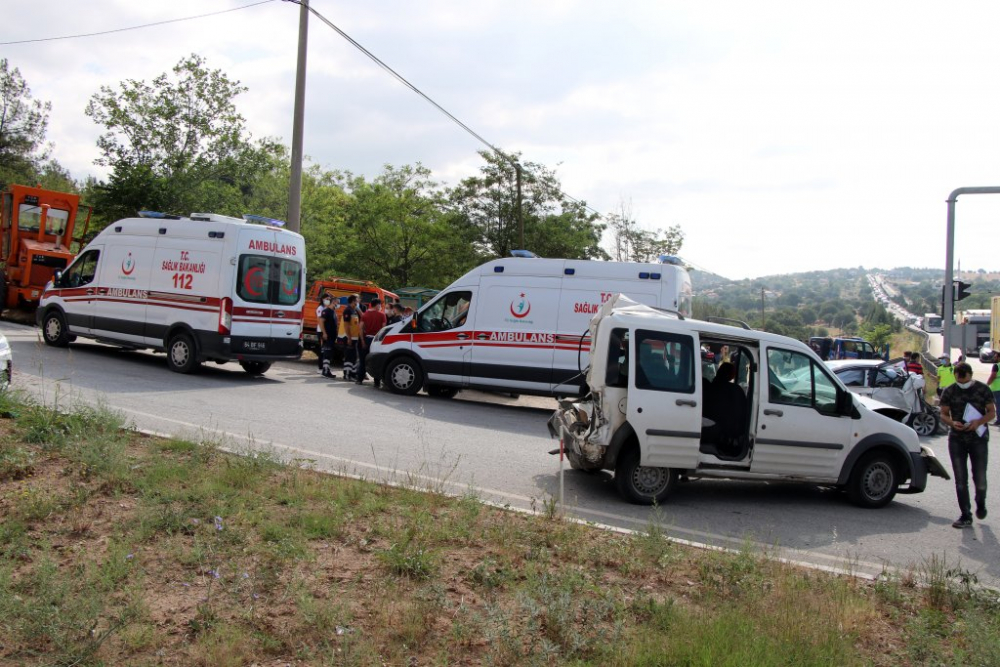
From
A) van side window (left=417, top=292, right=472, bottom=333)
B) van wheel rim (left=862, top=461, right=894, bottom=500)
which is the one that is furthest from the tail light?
van wheel rim (left=862, top=461, right=894, bottom=500)

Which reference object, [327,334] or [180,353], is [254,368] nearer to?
[180,353]

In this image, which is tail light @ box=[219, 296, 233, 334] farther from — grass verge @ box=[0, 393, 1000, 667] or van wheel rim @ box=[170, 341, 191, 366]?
grass verge @ box=[0, 393, 1000, 667]

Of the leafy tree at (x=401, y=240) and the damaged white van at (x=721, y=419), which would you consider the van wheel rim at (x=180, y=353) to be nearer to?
the damaged white van at (x=721, y=419)

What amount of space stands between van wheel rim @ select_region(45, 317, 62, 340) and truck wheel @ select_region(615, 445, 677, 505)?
533 inches

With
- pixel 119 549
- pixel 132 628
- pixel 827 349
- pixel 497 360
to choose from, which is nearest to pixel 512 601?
pixel 132 628

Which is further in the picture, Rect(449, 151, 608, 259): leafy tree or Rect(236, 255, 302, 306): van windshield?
Rect(449, 151, 608, 259): leafy tree

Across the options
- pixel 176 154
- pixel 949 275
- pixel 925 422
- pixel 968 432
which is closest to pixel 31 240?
pixel 176 154

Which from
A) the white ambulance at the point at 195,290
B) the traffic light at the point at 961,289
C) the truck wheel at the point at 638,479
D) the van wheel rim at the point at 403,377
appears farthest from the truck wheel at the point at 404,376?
the traffic light at the point at 961,289

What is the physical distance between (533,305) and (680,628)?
32.7 ft

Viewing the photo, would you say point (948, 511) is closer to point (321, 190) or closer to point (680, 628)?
point (680, 628)

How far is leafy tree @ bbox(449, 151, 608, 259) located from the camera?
1117 inches

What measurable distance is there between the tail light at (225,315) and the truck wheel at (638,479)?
8.86 m

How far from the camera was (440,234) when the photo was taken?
1182 inches

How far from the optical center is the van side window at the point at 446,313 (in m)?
14.9
